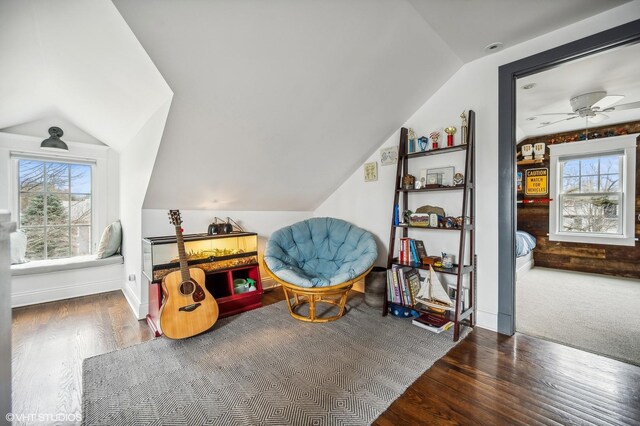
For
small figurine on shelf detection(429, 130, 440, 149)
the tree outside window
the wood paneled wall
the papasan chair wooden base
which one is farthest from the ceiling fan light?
the papasan chair wooden base

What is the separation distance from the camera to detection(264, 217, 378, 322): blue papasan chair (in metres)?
2.37

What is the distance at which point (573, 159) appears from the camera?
168 inches

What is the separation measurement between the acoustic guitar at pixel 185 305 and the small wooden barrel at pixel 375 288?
1.50 m

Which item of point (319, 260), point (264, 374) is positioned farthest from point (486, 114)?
point (264, 374)

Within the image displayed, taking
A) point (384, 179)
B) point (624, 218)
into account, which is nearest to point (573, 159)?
point (624, 218)

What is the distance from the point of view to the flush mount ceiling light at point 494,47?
2.14 meters

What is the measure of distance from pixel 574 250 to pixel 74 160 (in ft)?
24.5

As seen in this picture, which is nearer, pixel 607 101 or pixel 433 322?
pixel 433 322

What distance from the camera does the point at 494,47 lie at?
2182 mm

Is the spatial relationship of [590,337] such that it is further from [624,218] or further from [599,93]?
[624,218]

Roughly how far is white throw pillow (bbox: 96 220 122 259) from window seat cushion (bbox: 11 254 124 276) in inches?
2.6

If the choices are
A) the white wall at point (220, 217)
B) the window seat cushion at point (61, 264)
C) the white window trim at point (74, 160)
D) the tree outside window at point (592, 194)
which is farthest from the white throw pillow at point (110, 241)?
the tree outside window at point (592, 194)

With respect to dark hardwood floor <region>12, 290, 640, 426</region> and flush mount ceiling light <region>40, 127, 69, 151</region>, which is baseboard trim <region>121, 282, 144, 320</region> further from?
flush mount ceiling light <region>40, 127, 69, 151</region>

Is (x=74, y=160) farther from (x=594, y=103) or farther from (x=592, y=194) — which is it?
(x=592, y=194)
